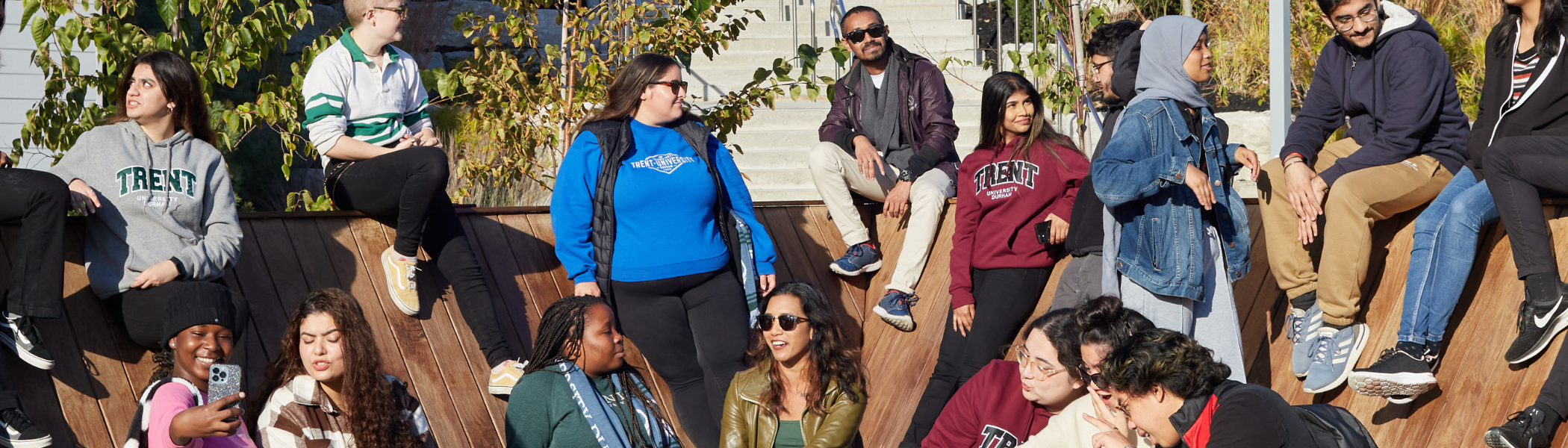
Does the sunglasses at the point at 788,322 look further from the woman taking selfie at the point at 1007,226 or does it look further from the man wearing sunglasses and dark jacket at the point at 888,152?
the man wearing sunglasses and dark jacket at the point at 888,152

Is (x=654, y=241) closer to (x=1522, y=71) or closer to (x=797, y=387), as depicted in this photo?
(x=797, y=387)

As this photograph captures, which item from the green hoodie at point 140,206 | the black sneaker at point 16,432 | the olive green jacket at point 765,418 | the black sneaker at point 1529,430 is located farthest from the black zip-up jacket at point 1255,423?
the black sneaker at point 16,432

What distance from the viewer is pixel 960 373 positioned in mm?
4316

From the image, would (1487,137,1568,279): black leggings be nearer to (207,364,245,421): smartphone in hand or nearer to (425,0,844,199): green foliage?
(425,0,844,199): green foliage

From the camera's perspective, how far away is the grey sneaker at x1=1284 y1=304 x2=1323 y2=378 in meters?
3.85

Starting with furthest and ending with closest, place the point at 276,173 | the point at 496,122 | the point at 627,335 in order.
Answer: the point at 276,173 → the point at 496,122 → the point at 627,335

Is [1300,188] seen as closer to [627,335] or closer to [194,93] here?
[627,335]

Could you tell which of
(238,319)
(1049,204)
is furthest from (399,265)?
(1049,204)

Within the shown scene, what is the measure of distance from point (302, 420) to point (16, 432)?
82cm

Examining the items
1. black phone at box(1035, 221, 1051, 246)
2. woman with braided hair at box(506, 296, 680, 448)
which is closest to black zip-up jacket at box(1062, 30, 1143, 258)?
black phone at box(1035, 221, 1051, 246)

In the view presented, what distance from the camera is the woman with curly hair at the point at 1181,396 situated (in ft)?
8.41

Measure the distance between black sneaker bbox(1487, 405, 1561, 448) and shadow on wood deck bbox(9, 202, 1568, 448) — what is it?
0.07 metres

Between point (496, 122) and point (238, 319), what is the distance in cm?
236

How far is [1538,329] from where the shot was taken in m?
3.39
